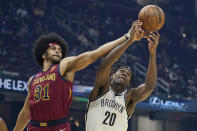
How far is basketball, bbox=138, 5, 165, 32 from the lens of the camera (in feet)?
18.0

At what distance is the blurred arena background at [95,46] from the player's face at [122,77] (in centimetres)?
798

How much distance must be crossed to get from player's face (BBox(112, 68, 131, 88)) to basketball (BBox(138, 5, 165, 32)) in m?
0.68

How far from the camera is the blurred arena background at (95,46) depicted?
594 inches

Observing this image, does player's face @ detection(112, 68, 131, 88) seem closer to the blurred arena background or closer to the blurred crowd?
the blurred arena background

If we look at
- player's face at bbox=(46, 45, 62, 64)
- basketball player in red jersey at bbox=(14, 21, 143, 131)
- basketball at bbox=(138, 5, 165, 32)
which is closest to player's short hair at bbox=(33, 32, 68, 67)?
player's face at bbox=(46, 45, 62, 64)

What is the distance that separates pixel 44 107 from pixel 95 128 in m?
0.89

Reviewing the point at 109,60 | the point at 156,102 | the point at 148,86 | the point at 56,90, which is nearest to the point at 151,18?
the point at 109,60

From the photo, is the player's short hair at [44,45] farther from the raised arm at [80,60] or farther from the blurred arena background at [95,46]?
the blurred arena background at [95,46]

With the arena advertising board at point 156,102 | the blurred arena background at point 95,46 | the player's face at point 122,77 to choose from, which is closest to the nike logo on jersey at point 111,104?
the player's face at point 122,77

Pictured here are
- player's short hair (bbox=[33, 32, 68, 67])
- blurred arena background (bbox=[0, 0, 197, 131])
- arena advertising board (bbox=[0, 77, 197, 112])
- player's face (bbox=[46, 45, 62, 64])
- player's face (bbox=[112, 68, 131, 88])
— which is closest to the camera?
player's face (bbox=[46, 45, 62, 64])

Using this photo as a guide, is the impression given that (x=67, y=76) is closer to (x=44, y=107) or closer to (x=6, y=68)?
Result: (x=44, y=107)

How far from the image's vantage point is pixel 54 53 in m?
5.23

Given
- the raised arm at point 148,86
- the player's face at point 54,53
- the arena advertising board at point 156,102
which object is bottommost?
the arena advertising board at point 156,102

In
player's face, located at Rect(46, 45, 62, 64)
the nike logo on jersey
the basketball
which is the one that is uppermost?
the basketball
